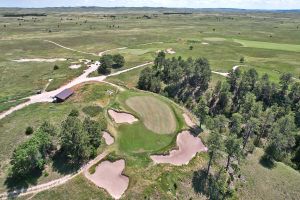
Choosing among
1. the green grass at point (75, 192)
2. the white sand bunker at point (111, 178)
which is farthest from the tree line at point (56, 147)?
the green grass at point (75, 192)

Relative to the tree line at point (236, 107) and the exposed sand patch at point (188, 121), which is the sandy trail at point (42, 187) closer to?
the tree line at point (236, 107)

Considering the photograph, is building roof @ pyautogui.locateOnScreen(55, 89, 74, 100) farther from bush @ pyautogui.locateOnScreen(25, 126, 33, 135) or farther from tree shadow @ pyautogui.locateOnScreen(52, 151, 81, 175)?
tree shadow @ pyautogui.locateOnScreen(52, 151, 81, 175)

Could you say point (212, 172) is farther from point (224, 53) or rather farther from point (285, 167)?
point (224, 53)

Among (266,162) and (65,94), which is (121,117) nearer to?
(65,94)

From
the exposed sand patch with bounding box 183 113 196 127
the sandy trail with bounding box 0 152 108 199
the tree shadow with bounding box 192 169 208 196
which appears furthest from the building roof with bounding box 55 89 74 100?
the tree shadow with bounding box 192 169 208 196

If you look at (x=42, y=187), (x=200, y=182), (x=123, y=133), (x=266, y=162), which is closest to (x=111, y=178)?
(x=42, y=187)

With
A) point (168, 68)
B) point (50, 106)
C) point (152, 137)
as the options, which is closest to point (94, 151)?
point (152, 137)
